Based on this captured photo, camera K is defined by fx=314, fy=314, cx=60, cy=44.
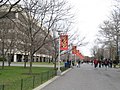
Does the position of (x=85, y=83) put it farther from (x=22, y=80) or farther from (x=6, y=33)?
(x=6, y=33)

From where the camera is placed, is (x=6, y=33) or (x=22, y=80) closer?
(x=22, y=80)

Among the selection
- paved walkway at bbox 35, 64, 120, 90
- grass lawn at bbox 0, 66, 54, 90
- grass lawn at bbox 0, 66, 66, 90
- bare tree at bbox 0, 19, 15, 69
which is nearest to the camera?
grass lawn at bbox 0, 66, 66, 90

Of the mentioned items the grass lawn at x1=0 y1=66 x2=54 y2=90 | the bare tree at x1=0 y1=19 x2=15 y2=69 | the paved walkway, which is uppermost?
the bare tree at x1=0 y1=19 x2=15 y2=69

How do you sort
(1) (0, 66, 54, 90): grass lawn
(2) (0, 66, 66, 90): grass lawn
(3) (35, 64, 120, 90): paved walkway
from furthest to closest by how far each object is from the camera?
1. (3) (35, 64, 120, 90): paved walkway
2. (1) (0, 66, 54, 90): grass lawn
3. (2) (0, 66, 66, 90): grass lawn

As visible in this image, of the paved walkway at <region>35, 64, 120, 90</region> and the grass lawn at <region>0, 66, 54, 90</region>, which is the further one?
the paved walkway at <region>35, 64, 120, 90</region>

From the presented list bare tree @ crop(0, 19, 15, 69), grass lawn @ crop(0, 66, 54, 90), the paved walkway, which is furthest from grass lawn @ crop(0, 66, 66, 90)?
bare tree @ crop(0, 19, 15, 69)

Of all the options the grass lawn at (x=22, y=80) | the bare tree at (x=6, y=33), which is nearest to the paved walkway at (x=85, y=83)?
the grass lawn at (x=22, y=80)

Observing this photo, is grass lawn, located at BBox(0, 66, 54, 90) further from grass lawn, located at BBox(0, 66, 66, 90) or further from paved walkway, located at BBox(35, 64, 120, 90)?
paved walkway, located at BBox(35, 64, 120, 90)

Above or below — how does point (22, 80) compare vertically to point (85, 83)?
above

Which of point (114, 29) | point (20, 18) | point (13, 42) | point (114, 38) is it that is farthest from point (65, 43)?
point (114, 38)

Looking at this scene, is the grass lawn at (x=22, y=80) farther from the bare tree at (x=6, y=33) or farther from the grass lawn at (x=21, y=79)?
the bare tree at (x=6, y=33)

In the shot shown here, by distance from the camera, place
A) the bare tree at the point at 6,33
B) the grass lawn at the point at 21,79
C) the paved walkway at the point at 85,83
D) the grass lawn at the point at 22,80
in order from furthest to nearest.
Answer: the bare tree at the point at 6,33
the paved walkway at the point at 85,83
the grass lawn at the point at 21,79
the grass lawn at the point at 22,80

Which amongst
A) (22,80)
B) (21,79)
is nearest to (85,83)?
(21,79)

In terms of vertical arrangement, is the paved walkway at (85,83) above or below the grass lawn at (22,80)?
below
